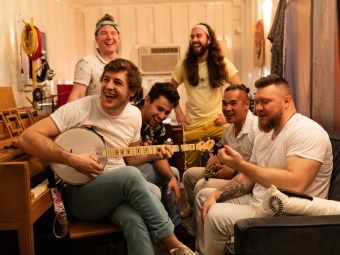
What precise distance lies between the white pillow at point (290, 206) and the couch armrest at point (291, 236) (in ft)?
0.19

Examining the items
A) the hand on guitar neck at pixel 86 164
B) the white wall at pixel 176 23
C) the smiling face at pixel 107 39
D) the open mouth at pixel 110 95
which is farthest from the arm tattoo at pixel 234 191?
the white wall at pixel 176 23

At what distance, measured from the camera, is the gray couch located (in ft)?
4.13

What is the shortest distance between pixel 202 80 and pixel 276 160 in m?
1.43

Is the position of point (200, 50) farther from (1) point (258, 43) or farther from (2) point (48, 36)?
(2) point (48, 36)

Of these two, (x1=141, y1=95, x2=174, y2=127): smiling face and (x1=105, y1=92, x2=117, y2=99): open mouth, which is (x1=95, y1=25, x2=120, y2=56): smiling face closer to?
(x1=141, y1=95, x2=174, y2=127): smiling face

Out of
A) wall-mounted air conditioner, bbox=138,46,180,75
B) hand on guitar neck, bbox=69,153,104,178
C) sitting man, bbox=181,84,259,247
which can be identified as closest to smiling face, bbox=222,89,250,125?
sitting man, bbox=181,84,259,247

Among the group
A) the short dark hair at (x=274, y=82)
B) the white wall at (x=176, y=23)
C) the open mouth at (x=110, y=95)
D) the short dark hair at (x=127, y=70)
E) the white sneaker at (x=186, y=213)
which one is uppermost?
the white wall at (x=176, y=23)

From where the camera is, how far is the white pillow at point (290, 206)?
1.33m

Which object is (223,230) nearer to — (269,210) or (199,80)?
(269,210)

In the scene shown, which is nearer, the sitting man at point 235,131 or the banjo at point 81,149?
the banjo at point 81,149

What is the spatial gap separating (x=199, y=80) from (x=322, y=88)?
104 cm

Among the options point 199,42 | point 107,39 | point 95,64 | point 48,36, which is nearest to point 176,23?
point 48,36

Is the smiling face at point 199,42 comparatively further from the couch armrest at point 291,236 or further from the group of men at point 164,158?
the couch armrest at point 291,236

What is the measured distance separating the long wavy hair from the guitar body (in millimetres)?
1374
